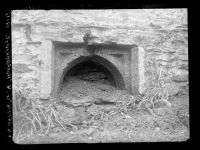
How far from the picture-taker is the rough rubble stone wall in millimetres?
3861

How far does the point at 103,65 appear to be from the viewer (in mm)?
4566

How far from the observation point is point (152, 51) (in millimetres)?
4160

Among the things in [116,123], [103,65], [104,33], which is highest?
[104,33]

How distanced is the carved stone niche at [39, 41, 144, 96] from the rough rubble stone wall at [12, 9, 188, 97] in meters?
0.13

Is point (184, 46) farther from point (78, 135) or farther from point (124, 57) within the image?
point (78, 135)

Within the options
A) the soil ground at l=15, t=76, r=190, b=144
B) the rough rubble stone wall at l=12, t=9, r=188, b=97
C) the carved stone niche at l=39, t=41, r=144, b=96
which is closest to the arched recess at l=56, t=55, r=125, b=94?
the carved stone niche at l=39, t=41, r=144, b=96

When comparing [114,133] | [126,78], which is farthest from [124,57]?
[114,133]

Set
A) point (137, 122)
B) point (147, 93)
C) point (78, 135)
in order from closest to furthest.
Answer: point (78, 135) < point (137, 122) < point (147, 93)

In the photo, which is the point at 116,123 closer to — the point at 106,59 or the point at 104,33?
the point at 106,59

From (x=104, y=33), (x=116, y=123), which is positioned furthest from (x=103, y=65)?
(x=116, y=123)

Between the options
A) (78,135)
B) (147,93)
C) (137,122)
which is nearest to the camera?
(78,135)

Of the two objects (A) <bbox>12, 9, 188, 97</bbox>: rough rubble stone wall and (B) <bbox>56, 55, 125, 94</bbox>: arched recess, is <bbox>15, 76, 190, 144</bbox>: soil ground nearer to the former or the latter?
(B) <bbox>56, 55, 125, 94</bbox>: arched recess

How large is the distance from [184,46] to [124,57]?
887 millimetres

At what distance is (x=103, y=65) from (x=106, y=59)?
11.6 inches
